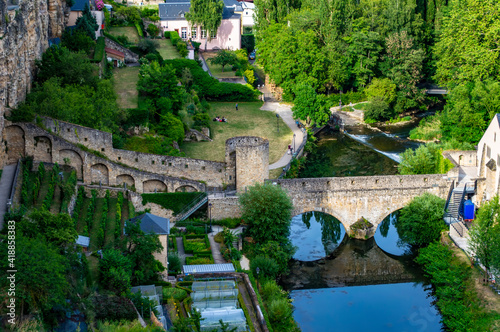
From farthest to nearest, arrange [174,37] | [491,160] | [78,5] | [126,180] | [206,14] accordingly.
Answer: [206,14], [174,37], [78,5], [491,160], [126,180]

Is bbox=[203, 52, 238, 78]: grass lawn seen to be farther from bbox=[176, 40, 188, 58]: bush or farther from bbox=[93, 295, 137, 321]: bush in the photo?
bbox=[93, 295, 137, 321]: bush

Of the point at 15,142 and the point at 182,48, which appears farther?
the point at 182,48

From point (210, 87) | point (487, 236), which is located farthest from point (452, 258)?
point (210, 87)

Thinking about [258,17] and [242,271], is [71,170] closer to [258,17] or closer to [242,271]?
[242,271]

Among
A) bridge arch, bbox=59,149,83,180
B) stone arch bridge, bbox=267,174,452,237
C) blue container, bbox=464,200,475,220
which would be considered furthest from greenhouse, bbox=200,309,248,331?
blue container, bbox=464,200,475,220

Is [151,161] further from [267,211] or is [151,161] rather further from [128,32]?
[128,32]

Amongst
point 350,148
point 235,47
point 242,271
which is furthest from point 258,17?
point 242,271

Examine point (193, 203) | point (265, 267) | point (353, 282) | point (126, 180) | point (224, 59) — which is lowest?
point (353, 282)
